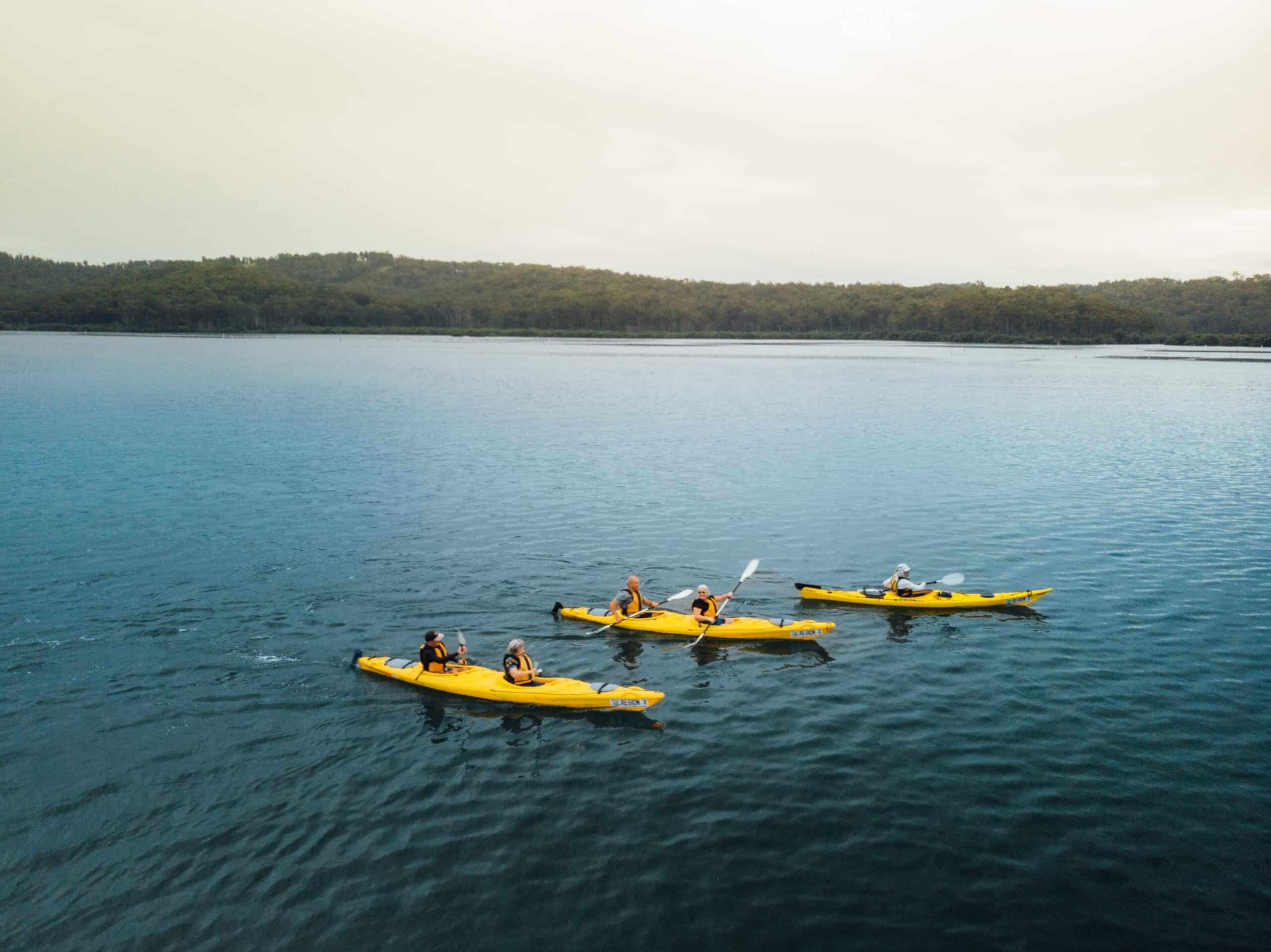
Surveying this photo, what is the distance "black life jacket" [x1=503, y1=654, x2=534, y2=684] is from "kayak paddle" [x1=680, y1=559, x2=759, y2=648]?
16.0 ft

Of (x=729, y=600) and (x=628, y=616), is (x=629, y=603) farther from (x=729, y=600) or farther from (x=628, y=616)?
(x=729, y=600)

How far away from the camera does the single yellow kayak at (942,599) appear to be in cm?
2328

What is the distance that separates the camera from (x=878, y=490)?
39250mm

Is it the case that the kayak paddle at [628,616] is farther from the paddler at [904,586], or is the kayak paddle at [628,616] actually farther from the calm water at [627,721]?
the paddler at [904,586]

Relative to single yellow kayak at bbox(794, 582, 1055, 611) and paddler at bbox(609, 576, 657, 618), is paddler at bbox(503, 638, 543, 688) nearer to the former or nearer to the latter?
paddler at bbox(609, 576, 657, 618)

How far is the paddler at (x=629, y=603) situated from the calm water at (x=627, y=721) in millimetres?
825

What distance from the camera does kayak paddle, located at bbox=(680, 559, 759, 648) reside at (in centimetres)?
2161

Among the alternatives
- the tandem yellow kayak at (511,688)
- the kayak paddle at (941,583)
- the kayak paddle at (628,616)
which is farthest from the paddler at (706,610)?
the tandem yellow kayak at (511,688)

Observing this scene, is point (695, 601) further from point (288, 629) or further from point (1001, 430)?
point (1001, 430)

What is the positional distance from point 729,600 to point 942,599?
19.8 feet

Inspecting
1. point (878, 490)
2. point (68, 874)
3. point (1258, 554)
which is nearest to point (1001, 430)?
point (878, 490)

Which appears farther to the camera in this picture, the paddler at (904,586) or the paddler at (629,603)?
the paddler at (904,586)

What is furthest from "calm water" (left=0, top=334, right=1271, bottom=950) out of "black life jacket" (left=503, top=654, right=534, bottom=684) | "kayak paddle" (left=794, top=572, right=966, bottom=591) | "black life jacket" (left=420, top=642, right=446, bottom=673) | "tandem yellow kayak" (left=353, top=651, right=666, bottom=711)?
"black life jacket" (left=503, top=654, right=534, bottom=684)

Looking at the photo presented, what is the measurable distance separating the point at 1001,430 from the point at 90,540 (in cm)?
5544
